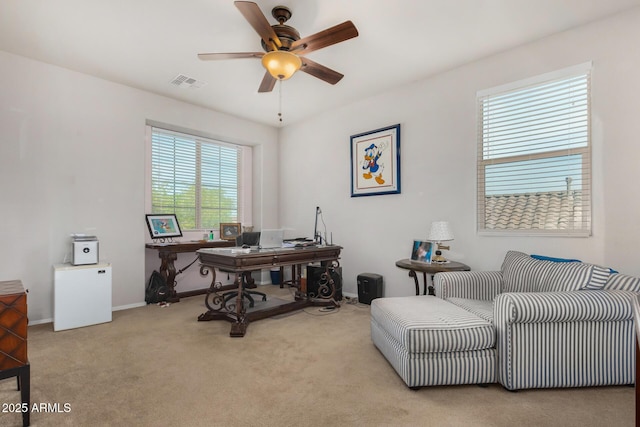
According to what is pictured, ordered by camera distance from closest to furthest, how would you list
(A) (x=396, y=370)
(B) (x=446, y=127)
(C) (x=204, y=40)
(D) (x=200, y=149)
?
(A) (x=396, y=370), (C) (x=204, y=40), (B) (x=446, y=127), (D) (x=200, y=149)

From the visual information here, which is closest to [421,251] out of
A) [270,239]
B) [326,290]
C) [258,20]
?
[326,290]

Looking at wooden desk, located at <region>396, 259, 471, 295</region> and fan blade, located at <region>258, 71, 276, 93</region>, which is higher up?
fan blade, located at <region>258, 71, 276, 93</region>

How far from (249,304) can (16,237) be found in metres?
2.50

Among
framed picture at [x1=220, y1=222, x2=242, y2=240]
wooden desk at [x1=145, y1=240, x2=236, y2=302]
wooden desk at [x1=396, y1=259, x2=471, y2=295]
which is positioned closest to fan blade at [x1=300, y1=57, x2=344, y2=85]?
wooden desk at [x1=396, y1=259, x2=471, y2=295]

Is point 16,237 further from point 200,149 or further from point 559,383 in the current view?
point 559,383

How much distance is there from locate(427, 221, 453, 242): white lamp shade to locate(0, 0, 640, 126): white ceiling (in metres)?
1.76

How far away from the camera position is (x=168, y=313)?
12.6ft

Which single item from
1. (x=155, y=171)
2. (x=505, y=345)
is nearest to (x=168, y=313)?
(x=155, y=171)

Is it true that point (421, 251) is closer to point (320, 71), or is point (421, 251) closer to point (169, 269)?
point (320, 71)

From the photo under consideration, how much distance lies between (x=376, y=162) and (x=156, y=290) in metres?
3.40

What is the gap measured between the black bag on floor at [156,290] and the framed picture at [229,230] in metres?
1.12

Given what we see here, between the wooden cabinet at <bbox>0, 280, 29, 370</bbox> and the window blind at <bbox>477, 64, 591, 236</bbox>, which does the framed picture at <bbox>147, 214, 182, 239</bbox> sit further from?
the window blind at <bbox>477, 64, 591, 236</bbox>

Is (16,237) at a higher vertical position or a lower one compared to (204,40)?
lower

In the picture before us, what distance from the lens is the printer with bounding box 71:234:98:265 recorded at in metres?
3.45
